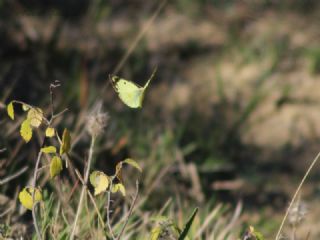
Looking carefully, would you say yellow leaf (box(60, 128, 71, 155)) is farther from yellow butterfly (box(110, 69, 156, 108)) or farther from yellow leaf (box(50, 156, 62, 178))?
yellow butterfly (box(110, 69, 156, 108))

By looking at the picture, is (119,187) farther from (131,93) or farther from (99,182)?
(131,93)

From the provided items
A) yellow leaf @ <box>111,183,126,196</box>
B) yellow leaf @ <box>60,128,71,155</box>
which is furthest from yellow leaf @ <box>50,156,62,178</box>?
yellow leaf @ <box>111,183,126,196</box>

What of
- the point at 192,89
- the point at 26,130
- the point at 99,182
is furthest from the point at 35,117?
the point at 192,89

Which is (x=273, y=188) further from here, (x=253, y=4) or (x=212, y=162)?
(x=253, y=4)

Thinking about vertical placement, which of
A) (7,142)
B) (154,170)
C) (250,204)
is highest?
(7,142)

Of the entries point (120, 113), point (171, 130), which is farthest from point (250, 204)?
point (120, 113)

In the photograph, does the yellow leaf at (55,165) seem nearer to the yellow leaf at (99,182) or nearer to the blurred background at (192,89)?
the yellow leaf at (99,182)
